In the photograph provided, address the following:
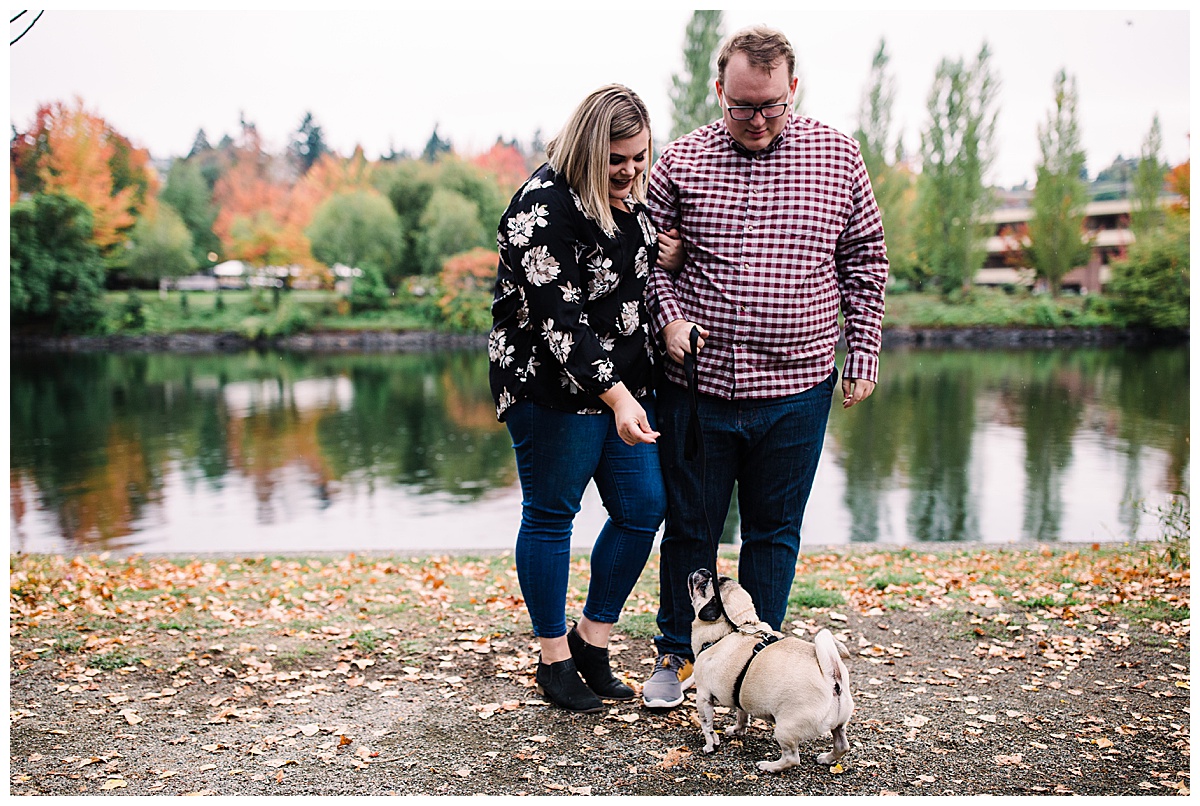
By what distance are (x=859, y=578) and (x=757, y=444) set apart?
2.55 m

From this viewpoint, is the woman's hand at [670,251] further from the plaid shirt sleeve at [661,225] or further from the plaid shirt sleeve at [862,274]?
the plaid shirt sleeve at [862,274]

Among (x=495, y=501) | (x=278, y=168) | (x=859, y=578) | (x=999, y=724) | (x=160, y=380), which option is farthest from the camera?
(x=278, y=168)

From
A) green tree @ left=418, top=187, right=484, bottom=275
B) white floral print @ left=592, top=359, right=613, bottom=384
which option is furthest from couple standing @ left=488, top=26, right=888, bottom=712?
green tree @ left=418, top=187, right=484, bottom=275

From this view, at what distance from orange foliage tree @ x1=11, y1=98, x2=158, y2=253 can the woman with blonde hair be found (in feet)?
135

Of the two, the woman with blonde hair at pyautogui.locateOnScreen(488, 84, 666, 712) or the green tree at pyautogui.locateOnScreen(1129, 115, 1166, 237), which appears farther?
the green tree at pyautogui.locateOnScreen(1129, 115, 1166, 237)

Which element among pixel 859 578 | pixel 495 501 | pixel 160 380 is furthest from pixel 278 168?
pixel 859 578

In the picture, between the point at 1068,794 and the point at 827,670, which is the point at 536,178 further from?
the point at 1068,794

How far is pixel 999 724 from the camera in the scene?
2816mm

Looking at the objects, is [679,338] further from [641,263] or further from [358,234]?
[358,234]

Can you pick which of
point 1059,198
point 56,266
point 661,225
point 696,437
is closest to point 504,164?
point 56,266

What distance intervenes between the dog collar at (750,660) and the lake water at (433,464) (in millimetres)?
3893

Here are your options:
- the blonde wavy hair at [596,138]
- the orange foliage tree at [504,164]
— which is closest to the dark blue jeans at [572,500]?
the blonde wavy hair at [596,138]

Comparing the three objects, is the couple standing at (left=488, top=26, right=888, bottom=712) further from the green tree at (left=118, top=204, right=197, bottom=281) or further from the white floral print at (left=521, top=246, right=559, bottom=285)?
the green tree at (left=118, top=204, right=197, bottom=281)

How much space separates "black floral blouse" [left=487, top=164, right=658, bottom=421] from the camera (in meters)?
2.56
